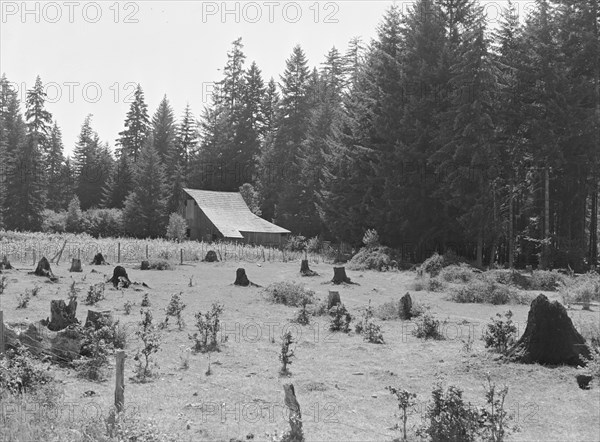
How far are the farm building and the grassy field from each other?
3452 cm

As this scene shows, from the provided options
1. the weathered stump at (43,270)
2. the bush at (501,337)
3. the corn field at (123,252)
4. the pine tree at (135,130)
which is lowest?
the bush at (501,337)

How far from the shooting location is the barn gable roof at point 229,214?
53.1 metres

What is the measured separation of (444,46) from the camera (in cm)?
4203

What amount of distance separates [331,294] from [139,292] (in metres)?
8.04

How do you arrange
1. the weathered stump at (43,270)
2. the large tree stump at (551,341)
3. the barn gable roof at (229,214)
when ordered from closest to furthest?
the large tree stump at (551,341)
the weathered stump at (43,270)
the barn gable roof at (229,214)

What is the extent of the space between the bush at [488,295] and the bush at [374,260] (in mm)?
13792

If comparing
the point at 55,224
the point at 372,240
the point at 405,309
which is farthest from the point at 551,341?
the point at 55,224

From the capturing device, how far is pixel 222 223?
175ft

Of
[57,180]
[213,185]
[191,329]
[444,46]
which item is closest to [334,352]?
[191,329]

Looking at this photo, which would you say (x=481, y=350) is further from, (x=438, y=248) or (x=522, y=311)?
(x=438, y=248)

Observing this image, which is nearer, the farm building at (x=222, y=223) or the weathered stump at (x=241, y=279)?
the weathered stump at (x=241, y=279)

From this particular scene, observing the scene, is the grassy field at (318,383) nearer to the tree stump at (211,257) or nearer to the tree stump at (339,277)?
→ the tree stump at (339,277)

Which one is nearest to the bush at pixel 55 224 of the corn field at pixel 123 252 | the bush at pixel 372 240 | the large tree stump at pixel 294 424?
the corn field at pixel 123 252

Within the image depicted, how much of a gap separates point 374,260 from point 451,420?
99.4 feet
